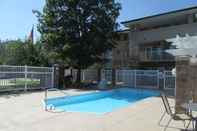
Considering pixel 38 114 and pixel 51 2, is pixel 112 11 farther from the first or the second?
pixel 38 114

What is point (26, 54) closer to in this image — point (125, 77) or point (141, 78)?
point (125, 77)

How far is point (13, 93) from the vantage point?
1583cm

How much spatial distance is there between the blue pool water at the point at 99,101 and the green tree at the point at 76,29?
4.69m

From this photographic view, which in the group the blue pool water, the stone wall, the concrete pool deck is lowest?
the blue pool water

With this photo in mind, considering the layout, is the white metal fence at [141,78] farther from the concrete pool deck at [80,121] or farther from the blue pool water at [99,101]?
the concrete pool deck at [80,121]

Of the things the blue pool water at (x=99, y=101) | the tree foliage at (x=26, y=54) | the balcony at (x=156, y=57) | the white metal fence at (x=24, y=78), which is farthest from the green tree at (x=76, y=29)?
the balcony at (x=156, y=57)

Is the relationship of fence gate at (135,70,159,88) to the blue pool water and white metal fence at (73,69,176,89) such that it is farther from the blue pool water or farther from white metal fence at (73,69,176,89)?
the blue pool water

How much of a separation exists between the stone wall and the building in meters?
16.8

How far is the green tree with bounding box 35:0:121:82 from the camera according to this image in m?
22.3

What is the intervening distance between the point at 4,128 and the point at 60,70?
14.3 metres

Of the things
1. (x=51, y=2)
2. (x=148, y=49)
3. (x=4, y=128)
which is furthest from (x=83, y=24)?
(x=4, y=128)

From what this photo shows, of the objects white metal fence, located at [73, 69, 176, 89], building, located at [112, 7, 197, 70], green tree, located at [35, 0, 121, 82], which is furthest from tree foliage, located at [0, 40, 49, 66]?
building, located at [112, 7, 197, 70]

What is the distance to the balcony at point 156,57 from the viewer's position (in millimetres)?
26516

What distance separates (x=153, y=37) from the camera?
2817 cm
